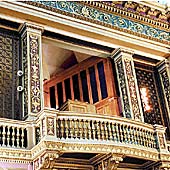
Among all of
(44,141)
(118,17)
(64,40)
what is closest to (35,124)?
(44,141)

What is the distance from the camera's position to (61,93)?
42.0 feet

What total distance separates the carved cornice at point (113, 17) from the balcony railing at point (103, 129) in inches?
122

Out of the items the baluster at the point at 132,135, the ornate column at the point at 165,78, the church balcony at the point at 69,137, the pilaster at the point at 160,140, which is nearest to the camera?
the church balcony at the point at 69,137

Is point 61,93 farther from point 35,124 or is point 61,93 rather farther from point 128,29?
point 35,124

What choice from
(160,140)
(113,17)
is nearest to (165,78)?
(113,17)

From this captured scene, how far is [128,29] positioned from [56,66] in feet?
11.3

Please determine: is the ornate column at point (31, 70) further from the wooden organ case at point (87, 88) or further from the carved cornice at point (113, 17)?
the wooden organ case at point (87, 88)

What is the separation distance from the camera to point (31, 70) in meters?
9.33

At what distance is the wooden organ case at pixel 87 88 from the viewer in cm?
1097

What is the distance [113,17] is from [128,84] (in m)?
1.96

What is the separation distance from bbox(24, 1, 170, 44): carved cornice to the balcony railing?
3.10m

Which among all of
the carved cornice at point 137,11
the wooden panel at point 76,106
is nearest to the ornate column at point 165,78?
the carved cornice at point 137,11

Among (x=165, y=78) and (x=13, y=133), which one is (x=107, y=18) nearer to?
(x=165, y=78)

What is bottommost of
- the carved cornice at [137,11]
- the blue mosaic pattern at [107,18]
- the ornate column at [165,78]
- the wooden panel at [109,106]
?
the wooden panel at [109,106]
